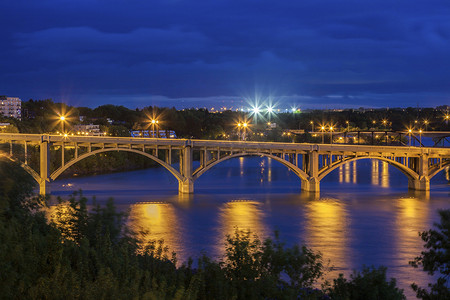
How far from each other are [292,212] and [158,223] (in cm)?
890

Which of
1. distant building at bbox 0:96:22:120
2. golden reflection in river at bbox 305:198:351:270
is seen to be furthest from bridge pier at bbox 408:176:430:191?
distant building at bbox 0:96:22:120

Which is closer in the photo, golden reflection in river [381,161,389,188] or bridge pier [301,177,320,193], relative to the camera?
bridge pier [301,177,320,193]

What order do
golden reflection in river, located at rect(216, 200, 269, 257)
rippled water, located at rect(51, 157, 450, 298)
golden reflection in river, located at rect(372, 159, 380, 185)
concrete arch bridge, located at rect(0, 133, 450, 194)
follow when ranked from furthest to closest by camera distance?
golden reflection in river, located at rect(372, 159, 380, 185) < concrete arch bridge, located at rect(0, 133, 450, 194) < golden reflection in river, located at rect(216, 200, 269, 257) < rippled water, located at rect(51, 157, 450, 298)

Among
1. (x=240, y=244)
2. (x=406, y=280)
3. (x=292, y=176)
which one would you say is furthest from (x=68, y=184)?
(x=240, y=244)

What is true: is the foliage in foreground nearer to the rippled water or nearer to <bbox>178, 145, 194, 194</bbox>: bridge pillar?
the rippled water

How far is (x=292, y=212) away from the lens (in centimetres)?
3603

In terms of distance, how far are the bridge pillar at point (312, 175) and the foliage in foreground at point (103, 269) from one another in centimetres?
3308

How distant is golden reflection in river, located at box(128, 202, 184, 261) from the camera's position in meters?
26.3

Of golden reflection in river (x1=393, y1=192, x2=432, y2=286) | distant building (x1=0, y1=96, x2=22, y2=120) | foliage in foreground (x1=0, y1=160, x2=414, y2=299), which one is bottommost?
golden reflection in river (x1=393, y1=192, x2=432, y2=286)

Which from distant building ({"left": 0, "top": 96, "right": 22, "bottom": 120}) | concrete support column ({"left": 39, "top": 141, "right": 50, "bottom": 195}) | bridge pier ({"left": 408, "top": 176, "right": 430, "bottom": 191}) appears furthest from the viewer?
distant building ({"left": 0, "top": 96, "right": 22, "bottom": 120})

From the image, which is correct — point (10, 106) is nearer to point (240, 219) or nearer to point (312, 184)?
point (312, 184)

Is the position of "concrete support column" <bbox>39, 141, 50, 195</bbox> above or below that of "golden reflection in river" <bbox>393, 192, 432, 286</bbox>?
above

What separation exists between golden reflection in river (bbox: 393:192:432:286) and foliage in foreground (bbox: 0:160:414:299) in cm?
915

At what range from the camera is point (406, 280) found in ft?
67.5
